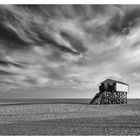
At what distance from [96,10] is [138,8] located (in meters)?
5.17

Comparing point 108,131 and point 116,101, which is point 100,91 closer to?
point 116,101

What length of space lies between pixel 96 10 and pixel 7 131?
12.1 m

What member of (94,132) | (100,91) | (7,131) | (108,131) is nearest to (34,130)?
(7,131)

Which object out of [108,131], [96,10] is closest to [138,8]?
[96,10]

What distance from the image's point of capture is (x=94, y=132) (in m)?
7.57

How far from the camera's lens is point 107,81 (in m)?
28.4

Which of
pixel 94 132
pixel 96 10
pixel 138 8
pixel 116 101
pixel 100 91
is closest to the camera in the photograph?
pixel 94 132

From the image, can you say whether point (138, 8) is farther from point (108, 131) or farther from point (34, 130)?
point (34, 130)
